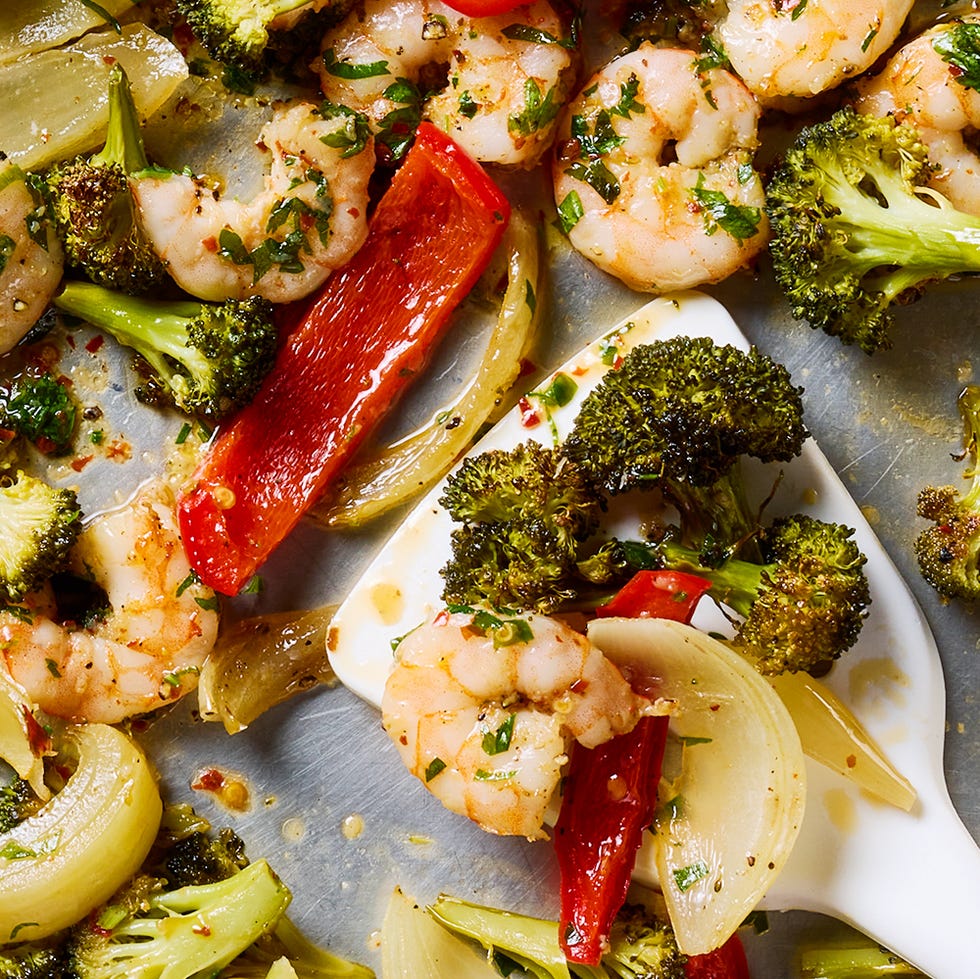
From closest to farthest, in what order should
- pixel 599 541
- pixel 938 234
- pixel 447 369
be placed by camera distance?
pixel 938 234
pixel 599 541
pixel 447 369

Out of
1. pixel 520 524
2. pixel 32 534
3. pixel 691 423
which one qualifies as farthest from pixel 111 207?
pixel 691 423

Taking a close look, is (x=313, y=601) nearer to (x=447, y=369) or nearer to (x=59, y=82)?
(x=447, y=369)

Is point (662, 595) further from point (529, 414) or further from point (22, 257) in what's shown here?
point (22, 257)

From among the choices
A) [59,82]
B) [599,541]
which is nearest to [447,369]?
[599,541]

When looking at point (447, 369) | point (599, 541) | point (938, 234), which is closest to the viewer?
point (938, 234)

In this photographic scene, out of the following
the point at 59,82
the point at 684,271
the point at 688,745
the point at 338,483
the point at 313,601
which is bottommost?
the point at 688,745

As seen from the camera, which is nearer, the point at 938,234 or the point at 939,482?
the point at 938,234

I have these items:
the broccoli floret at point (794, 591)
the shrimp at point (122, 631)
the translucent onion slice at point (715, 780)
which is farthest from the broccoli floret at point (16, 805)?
the broccoli floret at point (794, 591)

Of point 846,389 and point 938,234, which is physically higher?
point 938,234
